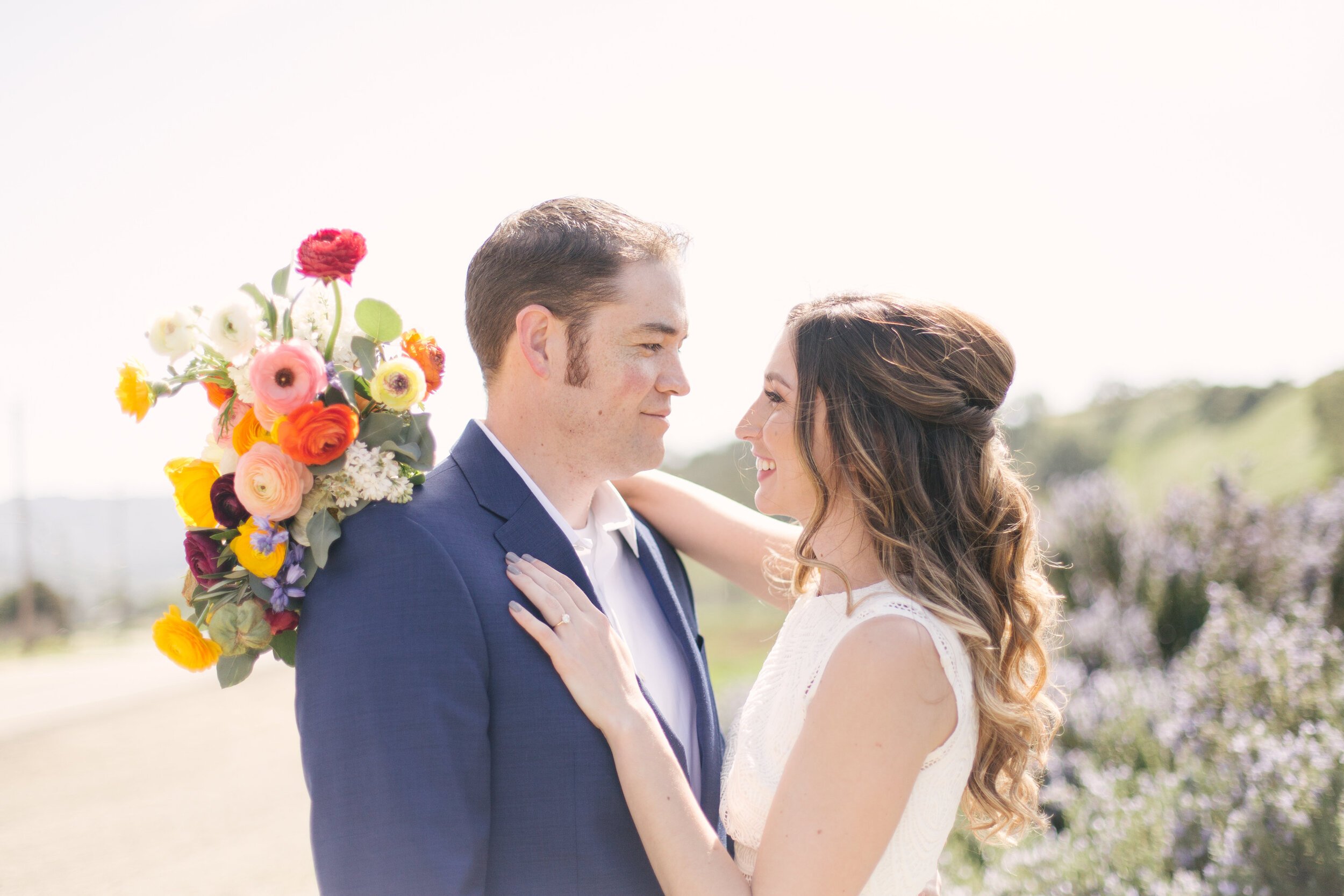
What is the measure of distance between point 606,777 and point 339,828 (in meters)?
0.60

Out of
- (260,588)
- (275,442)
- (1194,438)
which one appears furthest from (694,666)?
(1194,438)

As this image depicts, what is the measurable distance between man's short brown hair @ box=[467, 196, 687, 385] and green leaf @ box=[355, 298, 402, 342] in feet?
1.72

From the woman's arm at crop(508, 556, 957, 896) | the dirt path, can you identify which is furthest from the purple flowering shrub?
the dirt path

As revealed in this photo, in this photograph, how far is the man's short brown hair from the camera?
2754 millimetres

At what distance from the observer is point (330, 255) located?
2227mm

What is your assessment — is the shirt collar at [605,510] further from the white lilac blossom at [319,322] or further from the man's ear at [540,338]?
the white lilac blossom at [319,322]

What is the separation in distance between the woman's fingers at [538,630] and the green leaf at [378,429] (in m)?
0.53

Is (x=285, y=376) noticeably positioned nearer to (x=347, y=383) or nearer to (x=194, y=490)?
(x=347, y=383)

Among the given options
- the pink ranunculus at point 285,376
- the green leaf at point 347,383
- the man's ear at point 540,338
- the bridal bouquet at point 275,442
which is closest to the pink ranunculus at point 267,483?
the bridal bouquet at point 275,442

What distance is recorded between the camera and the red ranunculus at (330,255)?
223cm

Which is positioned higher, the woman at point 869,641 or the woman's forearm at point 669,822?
the woman at point 869,641

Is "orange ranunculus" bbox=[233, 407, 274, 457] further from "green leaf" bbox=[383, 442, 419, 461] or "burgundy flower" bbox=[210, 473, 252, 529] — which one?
"green leaf" bbox=[383, 442, 419, 461]

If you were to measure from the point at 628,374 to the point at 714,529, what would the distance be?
833mm

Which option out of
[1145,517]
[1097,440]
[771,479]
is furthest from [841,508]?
[1097,440]
